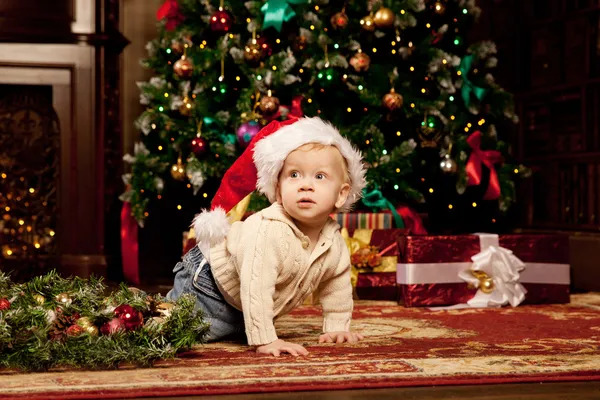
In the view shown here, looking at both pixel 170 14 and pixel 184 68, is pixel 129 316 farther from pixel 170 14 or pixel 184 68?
pixel 170 14

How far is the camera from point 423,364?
6.74ft

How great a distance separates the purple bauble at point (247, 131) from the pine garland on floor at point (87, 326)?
1.78m

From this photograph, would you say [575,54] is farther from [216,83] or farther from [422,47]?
[216,83]

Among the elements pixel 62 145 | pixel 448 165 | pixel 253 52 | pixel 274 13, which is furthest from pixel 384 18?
pixel 62 145

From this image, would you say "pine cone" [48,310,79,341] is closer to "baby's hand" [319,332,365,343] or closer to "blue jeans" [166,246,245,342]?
"blue jeans" [166,246,245,342]

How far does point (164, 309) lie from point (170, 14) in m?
2.55

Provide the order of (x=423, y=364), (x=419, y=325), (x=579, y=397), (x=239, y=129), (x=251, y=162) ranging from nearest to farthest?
1. (x=579, y=397)
2. (x=423, y=364)
3. (x=251, y=162)
4. (x=419, y=325)
5. (x=239, y=129)

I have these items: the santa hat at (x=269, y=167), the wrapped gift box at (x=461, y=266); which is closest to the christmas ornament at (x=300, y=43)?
the wrapped gift box at (x=461, y=266)

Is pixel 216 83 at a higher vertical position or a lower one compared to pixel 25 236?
higher

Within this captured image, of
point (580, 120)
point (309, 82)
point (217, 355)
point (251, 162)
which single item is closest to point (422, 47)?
point (309, 82)

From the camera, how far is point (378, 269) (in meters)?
3.66

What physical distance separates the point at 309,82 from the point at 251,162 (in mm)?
1735

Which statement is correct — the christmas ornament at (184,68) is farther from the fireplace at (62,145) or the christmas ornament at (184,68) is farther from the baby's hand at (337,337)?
the baby's hand at (337,337)

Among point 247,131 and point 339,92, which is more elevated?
point 339,92
